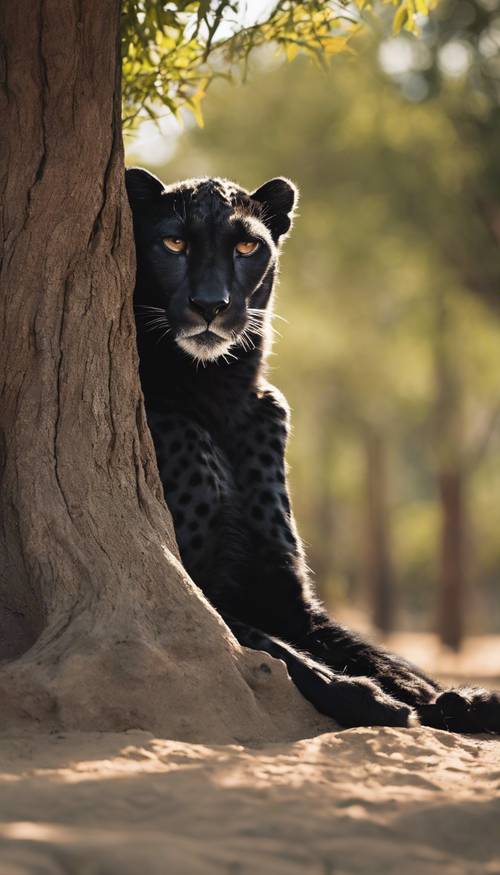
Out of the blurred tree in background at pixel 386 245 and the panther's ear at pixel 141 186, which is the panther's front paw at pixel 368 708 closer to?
the panther's ear at pixel 141 186

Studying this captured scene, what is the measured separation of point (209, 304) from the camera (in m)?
5.30

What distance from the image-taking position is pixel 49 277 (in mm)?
4703

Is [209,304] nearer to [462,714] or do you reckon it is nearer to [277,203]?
[277,203]

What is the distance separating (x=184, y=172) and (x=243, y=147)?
1.60 m

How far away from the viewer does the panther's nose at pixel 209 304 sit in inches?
209

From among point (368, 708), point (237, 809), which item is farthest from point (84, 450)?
point (237, 809)

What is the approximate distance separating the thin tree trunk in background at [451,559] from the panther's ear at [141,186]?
17.3m

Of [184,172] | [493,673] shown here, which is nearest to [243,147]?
[184,172]

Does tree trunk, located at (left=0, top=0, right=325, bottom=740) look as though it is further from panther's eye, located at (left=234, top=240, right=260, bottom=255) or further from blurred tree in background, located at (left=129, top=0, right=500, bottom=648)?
blurred tree in background, located at (left=129, top=0, right=500, bottom=648)

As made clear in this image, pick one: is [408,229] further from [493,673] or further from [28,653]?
[28,653]

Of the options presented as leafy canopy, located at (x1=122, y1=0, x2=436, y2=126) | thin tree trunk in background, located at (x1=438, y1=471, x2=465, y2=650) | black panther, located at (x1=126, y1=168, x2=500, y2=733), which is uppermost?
thin tree trunk in background, located at (x1=438, y1=471, x2=465, y2=650)

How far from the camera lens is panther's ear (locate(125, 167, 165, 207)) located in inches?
218

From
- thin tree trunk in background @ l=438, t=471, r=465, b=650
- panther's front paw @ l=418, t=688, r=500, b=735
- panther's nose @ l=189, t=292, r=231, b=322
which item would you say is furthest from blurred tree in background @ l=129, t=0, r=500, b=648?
panther's front paw @ l=418, t=688, r=500, b=735

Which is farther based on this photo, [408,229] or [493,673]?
[493,673]
